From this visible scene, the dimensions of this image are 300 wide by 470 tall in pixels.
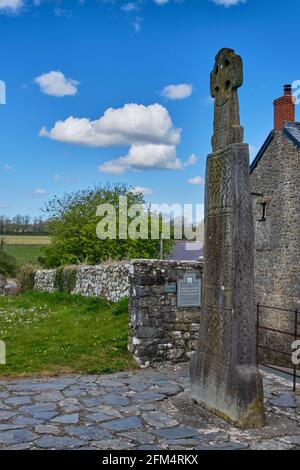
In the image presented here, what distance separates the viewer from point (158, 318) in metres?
9.00

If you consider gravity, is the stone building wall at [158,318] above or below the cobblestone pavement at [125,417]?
above

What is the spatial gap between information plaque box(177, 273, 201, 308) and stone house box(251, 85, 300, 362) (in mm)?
10794

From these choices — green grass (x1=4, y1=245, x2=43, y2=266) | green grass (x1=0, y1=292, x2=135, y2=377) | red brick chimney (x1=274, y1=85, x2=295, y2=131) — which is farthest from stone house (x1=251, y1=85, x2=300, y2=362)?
green grass (x1=4, y1=245, x2=43, y2=266)

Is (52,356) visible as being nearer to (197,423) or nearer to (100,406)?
(100,406)

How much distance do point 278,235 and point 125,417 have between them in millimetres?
15577

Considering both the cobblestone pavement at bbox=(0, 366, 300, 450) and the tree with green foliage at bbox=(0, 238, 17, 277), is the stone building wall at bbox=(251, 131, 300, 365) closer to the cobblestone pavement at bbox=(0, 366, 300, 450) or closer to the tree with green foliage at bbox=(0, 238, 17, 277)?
the cobblestone pavement at bbox=(0, 366, 300, 450)

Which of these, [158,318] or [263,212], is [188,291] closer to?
[158,318]

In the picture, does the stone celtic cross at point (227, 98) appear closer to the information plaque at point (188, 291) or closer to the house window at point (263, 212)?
the information plaque at point (188, 291)

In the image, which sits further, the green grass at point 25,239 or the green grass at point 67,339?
the green grass at point 25,239

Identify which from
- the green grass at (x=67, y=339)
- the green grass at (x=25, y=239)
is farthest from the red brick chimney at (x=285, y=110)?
the green grass at (x=25, y=239)

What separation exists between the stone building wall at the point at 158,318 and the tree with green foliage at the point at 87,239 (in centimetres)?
1436

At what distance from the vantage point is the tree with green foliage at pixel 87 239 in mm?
26000

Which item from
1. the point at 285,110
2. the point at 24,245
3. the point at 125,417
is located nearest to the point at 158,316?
the point at 125,417

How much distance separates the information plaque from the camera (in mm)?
9164
